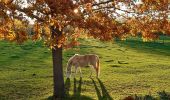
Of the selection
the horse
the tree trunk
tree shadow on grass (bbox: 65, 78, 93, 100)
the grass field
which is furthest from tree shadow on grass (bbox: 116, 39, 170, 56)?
the tree trunk

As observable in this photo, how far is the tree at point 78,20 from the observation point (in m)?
21.1

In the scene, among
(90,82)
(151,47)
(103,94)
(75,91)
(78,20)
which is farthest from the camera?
(151,47)

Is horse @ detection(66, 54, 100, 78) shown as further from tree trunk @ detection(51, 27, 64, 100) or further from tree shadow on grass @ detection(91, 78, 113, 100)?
tree trunk @ detection(51, 27, 64, 100)

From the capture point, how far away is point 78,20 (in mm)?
21328

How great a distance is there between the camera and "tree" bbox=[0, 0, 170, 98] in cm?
2111

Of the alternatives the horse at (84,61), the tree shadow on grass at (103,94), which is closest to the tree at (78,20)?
the tree shadow on grass at (103,94)

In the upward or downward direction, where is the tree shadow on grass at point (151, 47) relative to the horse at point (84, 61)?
downward

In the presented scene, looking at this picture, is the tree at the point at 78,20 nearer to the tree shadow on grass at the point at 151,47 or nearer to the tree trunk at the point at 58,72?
the tree trunk at the point at 58,72

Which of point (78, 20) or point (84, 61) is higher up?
point (78, 20)

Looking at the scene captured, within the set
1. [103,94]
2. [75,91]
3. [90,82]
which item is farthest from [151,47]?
[103,94]

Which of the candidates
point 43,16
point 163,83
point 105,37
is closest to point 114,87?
point 163,83

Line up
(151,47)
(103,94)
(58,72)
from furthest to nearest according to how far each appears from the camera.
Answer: (151,47) < (103,94) < (58,72)

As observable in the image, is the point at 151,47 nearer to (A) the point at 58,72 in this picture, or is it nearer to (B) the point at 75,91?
(B) the point at 75,91

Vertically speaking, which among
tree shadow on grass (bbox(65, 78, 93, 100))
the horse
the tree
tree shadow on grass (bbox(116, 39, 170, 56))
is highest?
the tree
